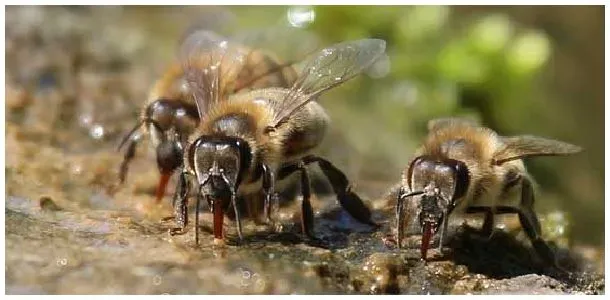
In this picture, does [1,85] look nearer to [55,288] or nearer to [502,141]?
[55,288]

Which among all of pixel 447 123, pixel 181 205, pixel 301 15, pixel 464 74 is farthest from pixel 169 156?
pixel 464 74

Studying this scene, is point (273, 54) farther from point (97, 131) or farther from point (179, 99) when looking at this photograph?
point (97, 131)

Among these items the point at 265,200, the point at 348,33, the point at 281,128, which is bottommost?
→ the point at 265,200

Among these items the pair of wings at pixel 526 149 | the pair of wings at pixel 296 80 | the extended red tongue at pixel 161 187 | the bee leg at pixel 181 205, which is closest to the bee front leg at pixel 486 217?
the pair of wings at pixel 526 149

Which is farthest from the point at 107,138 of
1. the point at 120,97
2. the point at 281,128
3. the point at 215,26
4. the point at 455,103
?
the point at 455,103

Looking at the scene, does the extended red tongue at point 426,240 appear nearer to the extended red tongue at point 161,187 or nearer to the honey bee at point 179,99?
the honey bee at point 179,99

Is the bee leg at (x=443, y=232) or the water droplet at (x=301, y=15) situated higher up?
the water droplet at (x=301, y=15)

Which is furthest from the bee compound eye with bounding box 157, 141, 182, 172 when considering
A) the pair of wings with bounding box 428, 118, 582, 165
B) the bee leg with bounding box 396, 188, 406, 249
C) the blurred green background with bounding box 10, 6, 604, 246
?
the blurred green background with bounding box 10, 6, 604, 246
